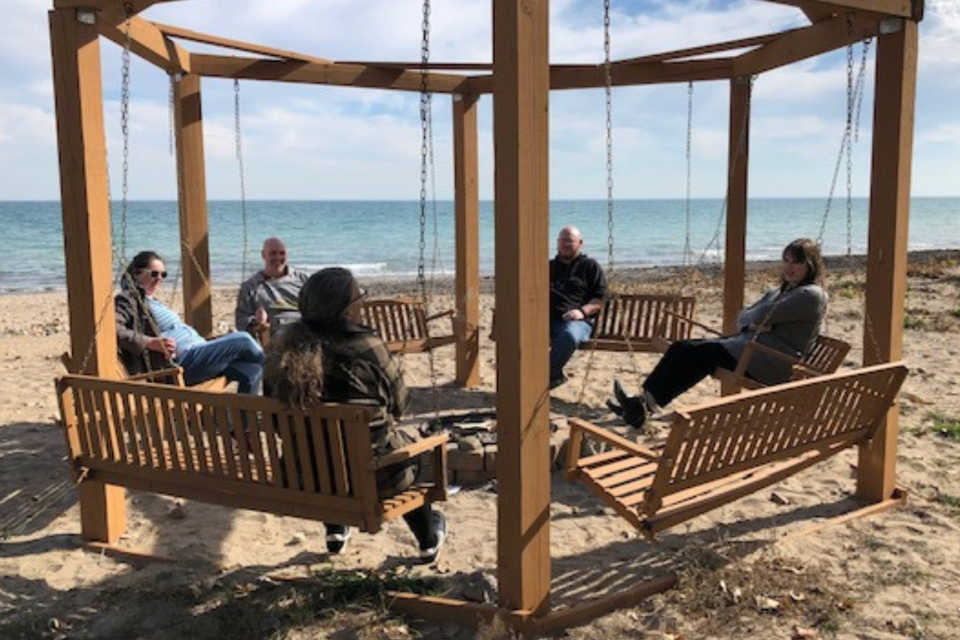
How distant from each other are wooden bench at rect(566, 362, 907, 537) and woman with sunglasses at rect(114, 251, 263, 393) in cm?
277

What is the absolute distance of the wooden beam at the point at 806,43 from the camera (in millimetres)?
4625

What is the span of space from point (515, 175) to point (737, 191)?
391cm

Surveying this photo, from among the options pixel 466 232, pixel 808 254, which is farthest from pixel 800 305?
pixel 466 232

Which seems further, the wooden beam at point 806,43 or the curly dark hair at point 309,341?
the wooden beam at point 806,43

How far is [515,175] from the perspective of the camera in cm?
318

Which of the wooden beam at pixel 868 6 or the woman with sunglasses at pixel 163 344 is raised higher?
the wooden beam at pixel 868 6

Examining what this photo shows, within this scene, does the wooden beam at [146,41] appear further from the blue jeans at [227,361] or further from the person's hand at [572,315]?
the person's hand at [572,315]

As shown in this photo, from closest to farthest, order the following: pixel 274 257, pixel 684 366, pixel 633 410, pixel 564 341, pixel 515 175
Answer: pixel 515 175 → pixel 684 366 → pixel 633 410 → pixel 274 257 → pixel 564 341

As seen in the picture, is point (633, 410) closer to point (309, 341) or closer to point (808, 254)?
point (808, 254)

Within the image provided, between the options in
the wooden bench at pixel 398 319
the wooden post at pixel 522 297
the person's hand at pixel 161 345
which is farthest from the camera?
the wooden bench at pixel 398 319

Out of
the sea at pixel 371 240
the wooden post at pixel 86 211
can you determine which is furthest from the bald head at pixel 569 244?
the sea at pixel 371 240

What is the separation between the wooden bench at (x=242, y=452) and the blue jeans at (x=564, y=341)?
3259mm

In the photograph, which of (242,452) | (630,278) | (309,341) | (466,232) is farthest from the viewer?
(630,278)

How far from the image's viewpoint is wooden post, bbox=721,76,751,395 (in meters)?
6.48
